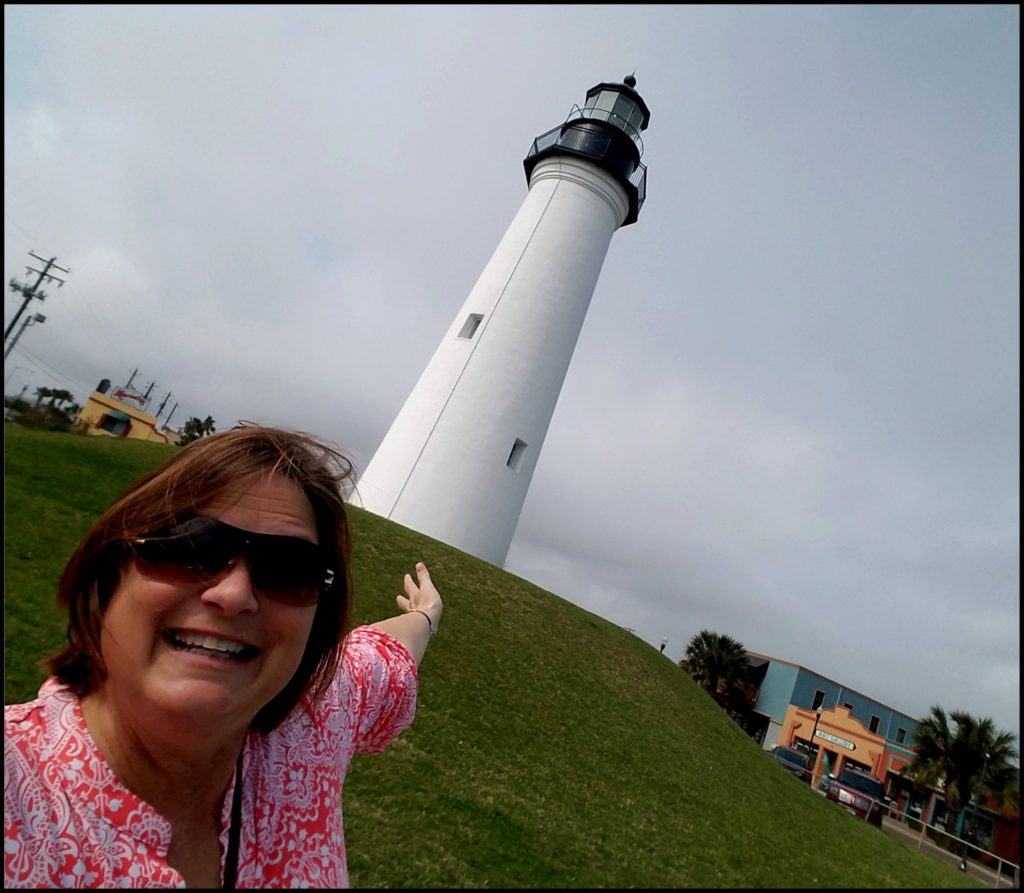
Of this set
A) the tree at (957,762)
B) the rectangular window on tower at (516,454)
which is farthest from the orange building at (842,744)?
the rectangular window on tower at (516,454)

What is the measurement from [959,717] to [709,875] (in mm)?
22884

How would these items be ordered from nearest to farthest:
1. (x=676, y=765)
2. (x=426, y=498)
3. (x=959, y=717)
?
(x=676, y=765) < (x=426, y=498) < (x=959, y=717)

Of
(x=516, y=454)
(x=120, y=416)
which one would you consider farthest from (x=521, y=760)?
(x=516, y=454)

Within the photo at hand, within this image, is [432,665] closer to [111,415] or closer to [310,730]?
[111,415]

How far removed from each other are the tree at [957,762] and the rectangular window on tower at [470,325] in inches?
728

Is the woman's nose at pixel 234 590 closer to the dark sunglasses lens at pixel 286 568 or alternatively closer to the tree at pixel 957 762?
the dark sunglasses lens at pixel 286 568

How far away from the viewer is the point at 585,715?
31.5 ft

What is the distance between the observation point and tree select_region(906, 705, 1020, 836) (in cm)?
2103

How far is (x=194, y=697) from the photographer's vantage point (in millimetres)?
1860

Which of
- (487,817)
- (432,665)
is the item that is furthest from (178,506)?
(432,665)

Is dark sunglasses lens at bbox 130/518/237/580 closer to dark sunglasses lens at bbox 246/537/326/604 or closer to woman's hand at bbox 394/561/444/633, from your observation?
dark sunglasses lens at bbox 246/537/326/604

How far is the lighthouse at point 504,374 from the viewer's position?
46.0 feet

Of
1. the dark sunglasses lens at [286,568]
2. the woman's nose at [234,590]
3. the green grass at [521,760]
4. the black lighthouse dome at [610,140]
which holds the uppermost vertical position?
the black lighthouse dome at [610,140]

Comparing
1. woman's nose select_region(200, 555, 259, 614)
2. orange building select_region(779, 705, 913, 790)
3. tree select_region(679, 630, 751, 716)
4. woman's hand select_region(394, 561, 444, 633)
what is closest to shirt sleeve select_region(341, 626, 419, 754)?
woman's hand select_region(394, 561, 444, 633)
